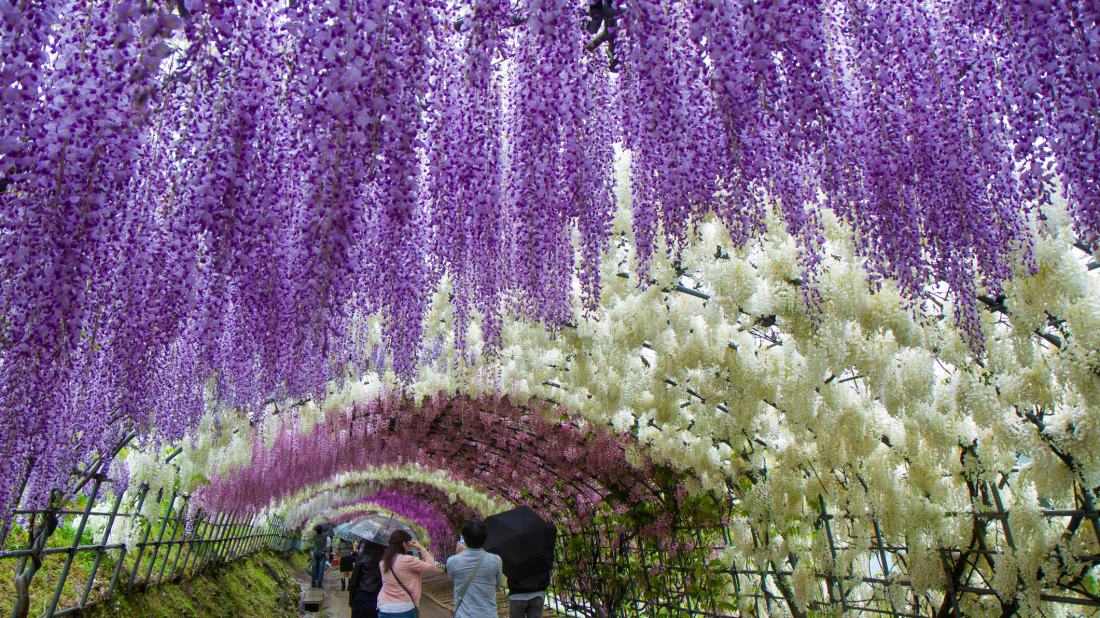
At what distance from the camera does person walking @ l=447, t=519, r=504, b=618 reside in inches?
213

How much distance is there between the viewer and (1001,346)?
483 cm

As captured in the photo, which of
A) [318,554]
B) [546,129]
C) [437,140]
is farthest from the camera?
[318,554]

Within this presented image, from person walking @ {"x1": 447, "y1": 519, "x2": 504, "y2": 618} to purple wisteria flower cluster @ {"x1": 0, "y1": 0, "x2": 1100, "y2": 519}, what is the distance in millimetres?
2636

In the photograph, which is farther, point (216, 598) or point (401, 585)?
point (216, 598)

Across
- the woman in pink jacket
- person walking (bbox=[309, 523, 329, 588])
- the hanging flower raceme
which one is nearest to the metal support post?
the woman in pink jacket

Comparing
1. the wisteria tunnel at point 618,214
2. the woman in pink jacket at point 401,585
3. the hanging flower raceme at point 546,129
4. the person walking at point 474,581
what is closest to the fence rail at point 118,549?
the wisteria tunnel at point 618,214

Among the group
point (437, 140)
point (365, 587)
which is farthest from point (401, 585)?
point (437, 140)

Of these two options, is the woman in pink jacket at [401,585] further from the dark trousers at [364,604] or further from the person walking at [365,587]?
the dark trousers at [364,604]

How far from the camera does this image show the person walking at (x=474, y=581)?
540cm

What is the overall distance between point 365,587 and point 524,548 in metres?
2.02

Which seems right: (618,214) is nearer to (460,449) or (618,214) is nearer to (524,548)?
(524,548)

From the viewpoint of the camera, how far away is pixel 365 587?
772 cm

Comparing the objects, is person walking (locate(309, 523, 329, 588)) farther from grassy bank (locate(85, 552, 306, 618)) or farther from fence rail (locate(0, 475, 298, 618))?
fence rail (locate(0, 475, 298, 618))

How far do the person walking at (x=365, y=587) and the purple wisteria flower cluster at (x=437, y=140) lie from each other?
5.04 meters
